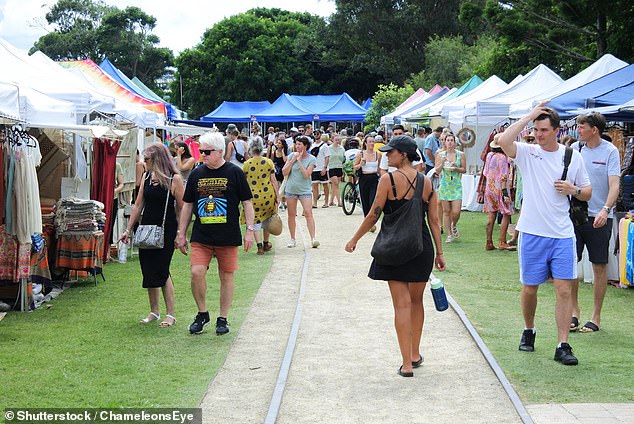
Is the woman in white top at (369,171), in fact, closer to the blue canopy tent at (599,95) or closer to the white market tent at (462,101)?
the blue canopy tent at (599,95)

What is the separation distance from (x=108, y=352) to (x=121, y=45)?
8358cm

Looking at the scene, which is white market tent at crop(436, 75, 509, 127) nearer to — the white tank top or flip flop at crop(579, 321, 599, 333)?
the white tank top

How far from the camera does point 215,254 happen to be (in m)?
8.77

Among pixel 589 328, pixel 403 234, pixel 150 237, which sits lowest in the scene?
pixel 589 328

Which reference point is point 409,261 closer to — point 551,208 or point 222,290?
point 551,208

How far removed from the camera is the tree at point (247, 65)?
70000 millimetres

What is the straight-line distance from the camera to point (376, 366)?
7406mm

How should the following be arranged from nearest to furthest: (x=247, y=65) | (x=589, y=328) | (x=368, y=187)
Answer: (x=589, y=328) < (x=368, y=187) < (x=247, y=65)

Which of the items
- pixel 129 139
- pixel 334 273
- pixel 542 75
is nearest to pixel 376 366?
pixel 334 273

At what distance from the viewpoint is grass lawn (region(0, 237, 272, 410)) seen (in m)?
6.55

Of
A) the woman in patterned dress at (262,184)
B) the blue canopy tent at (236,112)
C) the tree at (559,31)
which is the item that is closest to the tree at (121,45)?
the blue canopy tent at (236,112)

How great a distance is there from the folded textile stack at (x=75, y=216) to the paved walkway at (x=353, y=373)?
8.10 ft

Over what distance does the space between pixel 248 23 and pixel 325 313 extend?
6464cm

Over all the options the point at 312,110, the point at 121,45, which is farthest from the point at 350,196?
the point at 121,45
